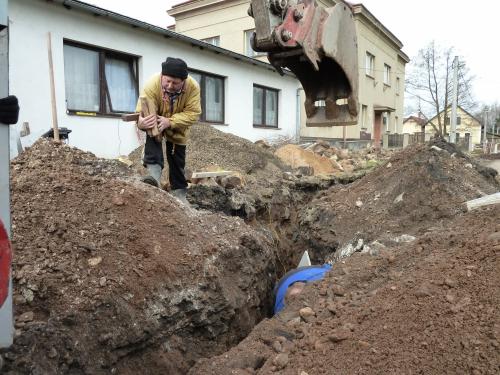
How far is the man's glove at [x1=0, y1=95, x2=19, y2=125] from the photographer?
5.79 feet

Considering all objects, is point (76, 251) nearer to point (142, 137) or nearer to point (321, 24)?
point (321, 24)

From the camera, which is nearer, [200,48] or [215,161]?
[215,161]

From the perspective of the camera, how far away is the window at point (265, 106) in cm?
1309

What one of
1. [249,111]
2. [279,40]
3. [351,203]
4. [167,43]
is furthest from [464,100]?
[279,40]

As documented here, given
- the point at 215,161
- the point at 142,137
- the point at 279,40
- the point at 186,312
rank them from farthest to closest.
A: the point at 142,137
the point at 215,161
the point at 186,312
the point at 279,40

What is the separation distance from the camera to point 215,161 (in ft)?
25.9

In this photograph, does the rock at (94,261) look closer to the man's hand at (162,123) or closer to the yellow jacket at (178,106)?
the man's hand at (162,123)

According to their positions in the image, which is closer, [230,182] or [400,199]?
[400,199]

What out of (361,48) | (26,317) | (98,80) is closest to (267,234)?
(26,317)

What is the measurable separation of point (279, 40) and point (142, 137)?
660 cm

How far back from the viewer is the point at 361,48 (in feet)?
64.2

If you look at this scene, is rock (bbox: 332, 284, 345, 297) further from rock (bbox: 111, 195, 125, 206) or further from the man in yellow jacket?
the man in yellow jacket

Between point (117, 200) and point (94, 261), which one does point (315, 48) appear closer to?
point (117, 200)

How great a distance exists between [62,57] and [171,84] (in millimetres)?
4537
